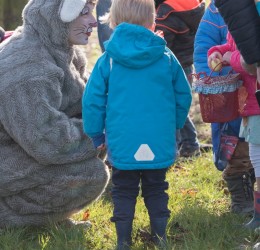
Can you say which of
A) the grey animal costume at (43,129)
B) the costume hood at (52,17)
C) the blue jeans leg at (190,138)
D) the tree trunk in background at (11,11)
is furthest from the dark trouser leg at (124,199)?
the tree trunk in background at (11,11)

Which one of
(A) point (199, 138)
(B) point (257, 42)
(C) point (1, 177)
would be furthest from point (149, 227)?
(A) point (199, 138)

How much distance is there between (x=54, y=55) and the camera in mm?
4754

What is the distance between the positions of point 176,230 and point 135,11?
4.86 feet

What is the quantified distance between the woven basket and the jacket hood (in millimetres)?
498

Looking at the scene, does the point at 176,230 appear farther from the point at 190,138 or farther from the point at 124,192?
the point at 190,138

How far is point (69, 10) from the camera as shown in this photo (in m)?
4.67

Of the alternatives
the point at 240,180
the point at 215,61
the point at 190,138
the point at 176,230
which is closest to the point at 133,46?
the point at 215,61

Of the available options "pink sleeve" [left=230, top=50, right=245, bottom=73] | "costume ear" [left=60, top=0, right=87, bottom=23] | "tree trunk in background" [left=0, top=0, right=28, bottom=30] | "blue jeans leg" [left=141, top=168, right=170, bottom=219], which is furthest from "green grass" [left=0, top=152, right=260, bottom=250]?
"tree trunk in background" [left=0, top=0, right=28, bottom=30]

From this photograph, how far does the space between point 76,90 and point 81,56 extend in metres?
0.36

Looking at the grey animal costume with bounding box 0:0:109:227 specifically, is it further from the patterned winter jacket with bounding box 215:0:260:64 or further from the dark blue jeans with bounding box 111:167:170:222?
the patterned winter jacket with bounding box 215:0:260:64

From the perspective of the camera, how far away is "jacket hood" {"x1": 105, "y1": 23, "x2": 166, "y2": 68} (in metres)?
4.10

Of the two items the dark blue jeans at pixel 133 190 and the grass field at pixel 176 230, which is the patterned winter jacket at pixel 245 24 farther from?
the grass field at pixel 176 230

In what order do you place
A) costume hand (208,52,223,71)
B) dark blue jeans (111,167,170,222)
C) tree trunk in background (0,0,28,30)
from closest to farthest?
1. dark blue jeans (111,167,170,222)
2. costume hand (208,52,223,71)
3. tree trunk in background (0,0,28,30)

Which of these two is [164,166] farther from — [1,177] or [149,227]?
[1,177]
